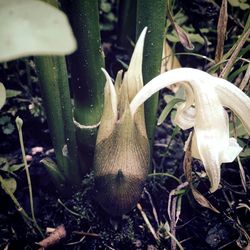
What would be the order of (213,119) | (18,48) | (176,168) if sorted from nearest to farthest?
(18,48)
(213,119)
(176,168)

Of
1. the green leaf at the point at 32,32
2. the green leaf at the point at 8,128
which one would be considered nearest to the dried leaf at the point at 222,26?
the green leaf at the point at 32,32

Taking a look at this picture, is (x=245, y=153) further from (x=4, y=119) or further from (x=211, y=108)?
(x=4, y=119)

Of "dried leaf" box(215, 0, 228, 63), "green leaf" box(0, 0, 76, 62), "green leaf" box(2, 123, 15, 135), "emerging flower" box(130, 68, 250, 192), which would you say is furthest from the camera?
"green leaf" box(2, 123, 15, 135)

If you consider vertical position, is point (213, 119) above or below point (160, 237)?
above

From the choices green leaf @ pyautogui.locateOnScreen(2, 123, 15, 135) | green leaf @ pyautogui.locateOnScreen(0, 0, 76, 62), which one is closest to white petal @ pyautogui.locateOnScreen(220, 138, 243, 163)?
green leaf @ pyautogui.locateOnScreen(0, 0, 76, 62)

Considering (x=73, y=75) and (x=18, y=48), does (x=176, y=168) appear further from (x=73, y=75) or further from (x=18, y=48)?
(x=18, y=48)

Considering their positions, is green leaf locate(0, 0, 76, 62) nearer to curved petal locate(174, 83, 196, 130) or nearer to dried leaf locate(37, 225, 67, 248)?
curved petal locate(174, 83, 196, 130)

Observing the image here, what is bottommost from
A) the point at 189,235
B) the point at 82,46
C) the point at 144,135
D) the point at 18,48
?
the point at 189,235

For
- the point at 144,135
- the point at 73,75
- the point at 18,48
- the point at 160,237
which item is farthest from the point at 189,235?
the point at 18,48
